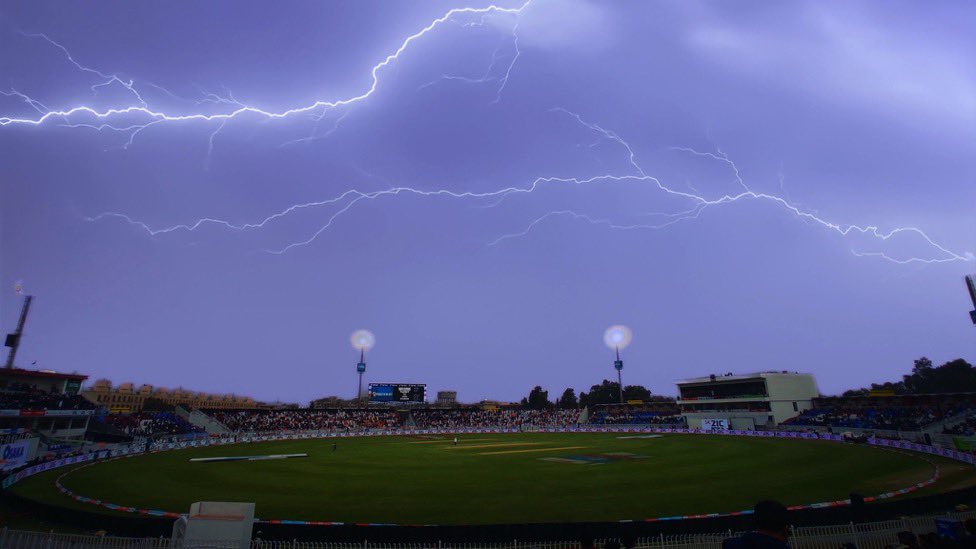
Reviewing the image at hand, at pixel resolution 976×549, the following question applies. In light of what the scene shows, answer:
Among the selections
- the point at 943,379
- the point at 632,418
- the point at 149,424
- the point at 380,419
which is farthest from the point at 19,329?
the point at 943,379

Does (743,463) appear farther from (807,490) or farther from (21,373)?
(21,373)

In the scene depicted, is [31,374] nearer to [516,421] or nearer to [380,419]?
[380,419]

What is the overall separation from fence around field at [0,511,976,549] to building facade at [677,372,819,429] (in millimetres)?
59870

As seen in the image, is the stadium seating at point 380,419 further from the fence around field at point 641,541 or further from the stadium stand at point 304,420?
the fence around field at point 641,541

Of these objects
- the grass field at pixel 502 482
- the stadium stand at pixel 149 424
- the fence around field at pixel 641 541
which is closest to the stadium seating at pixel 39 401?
the stadium stand at pixel 149 424

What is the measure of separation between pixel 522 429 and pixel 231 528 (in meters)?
67.5

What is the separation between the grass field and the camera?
62.0 feet

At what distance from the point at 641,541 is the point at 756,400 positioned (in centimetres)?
7192

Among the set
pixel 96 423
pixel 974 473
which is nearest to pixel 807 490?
pixel 974 473

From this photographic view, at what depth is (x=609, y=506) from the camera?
18.8 metres

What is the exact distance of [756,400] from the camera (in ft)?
240

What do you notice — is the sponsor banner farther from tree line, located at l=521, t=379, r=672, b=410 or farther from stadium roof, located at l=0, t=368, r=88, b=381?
tree line, located at l=521, t=379, r=672, b=410

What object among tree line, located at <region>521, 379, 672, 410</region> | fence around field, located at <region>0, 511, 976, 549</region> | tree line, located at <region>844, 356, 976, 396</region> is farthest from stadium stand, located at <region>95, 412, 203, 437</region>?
tree line, located at <region>844, 356, 976, 396</region>

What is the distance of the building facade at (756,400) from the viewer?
69312 millimetres
